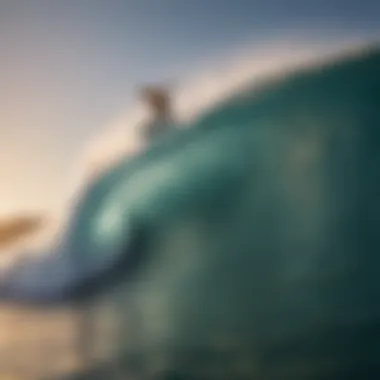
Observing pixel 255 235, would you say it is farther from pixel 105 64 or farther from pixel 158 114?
pixel 105 64

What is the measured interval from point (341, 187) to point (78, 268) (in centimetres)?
45

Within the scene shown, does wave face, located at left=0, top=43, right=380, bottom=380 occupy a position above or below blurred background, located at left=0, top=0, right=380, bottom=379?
below

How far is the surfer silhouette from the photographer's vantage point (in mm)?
1343

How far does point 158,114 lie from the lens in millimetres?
1346

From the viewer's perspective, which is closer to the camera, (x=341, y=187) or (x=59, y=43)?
(x=341, y=187)

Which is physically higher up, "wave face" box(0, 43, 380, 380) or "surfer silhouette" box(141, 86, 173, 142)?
"surfer silhouette" box(141, 86, 173, 142)

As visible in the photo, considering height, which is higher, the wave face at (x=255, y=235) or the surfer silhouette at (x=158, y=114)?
the surfer silhouette at (x=158, y=114)

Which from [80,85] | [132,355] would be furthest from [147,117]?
[132,355]

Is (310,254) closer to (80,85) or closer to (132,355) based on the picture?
(132,355)

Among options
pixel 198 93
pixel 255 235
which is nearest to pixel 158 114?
pixel 198 93

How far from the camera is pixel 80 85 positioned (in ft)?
4.51

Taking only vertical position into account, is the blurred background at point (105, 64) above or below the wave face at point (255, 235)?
above

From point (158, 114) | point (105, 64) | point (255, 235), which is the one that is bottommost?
point (255, 235)

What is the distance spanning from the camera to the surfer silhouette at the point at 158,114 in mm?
1343
